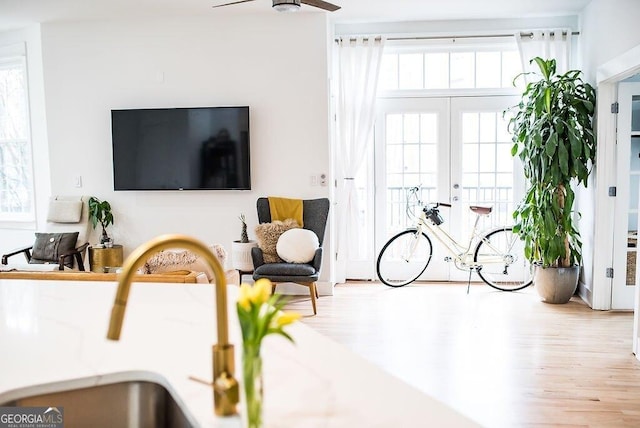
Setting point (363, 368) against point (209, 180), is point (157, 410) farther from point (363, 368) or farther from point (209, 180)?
point (209, 180)

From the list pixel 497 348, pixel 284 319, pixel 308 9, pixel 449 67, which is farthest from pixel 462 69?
pixel 284 319

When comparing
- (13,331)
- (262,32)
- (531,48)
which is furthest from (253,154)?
(13,331)

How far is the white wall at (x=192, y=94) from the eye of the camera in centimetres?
567

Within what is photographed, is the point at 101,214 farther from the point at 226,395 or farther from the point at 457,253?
the point at 226,395

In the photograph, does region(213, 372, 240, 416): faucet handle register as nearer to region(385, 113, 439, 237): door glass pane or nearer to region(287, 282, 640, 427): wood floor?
region(287, 282, 640, 427): wood floor

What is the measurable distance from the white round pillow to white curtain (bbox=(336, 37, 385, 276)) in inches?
40.4

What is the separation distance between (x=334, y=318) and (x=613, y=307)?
2488 mm

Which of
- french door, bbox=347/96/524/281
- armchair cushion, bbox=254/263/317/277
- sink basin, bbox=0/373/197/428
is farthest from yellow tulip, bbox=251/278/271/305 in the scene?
french door, bbox=347/96/524/281

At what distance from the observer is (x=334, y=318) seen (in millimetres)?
4949

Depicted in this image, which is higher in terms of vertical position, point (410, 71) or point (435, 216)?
point (410, 71)

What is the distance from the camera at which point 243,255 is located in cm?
543

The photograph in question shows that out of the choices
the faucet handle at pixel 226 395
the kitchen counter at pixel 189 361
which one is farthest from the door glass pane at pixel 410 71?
the faucet handle at pixel 226 395

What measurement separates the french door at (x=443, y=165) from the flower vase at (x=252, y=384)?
215 inches

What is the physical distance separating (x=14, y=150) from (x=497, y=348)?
18.3ft
